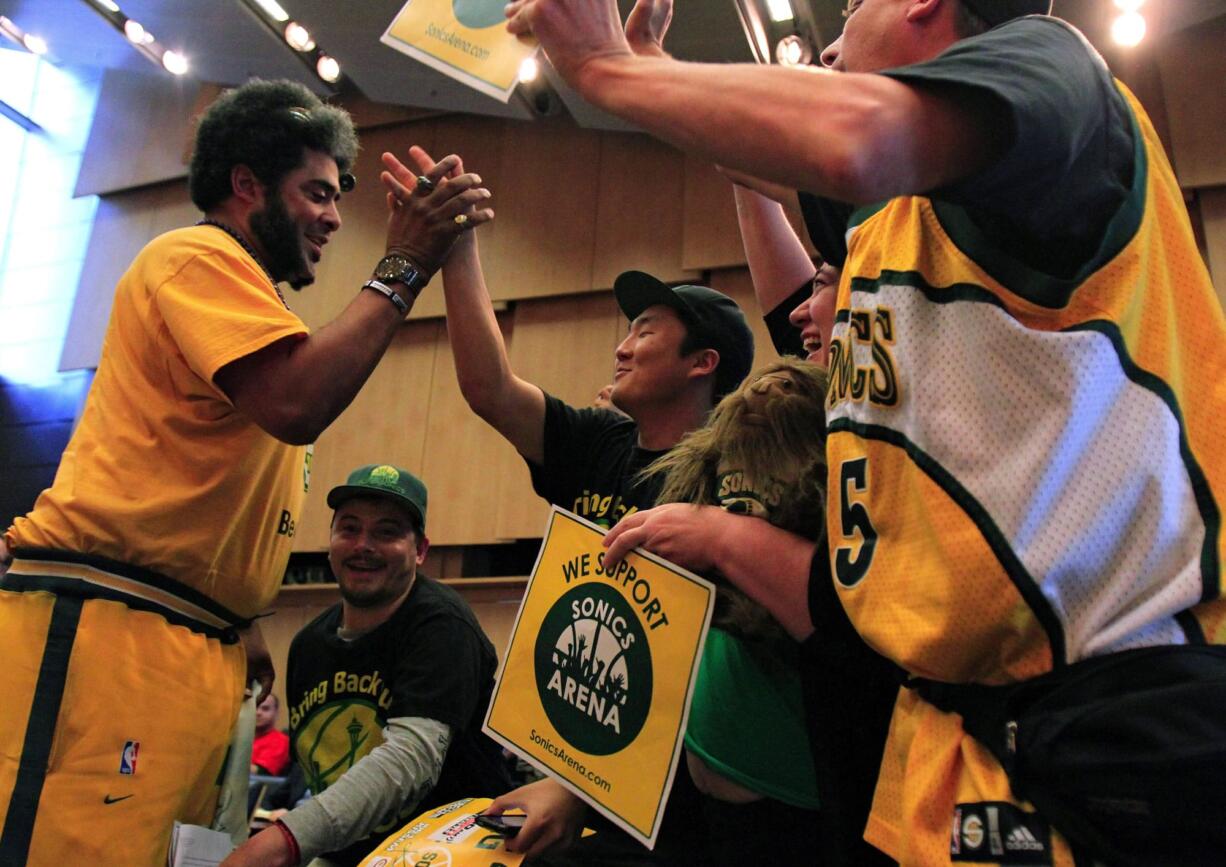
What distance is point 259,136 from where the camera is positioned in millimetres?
2012

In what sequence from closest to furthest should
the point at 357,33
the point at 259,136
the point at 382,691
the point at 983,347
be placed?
the point at 983,347 < the point at 259,136 < the point at 382,691 < the point at 357,33

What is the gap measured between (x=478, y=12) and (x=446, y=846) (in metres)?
1.27

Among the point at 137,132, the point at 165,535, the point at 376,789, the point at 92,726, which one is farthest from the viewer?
the point at 137,132

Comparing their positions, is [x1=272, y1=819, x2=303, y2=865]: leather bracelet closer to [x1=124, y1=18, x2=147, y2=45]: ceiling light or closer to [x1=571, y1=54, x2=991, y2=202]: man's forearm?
[x1=571, y1=54, x2=991, y2=202]: man's forearm

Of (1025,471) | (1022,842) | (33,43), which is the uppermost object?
(33,43)

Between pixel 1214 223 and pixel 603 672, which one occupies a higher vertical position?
pixel 1214 223

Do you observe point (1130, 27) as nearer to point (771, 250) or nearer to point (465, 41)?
point (771, 250)

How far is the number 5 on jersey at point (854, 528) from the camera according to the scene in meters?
0.93

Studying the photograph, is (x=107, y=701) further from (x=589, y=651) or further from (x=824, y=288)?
(x=824, y=288)

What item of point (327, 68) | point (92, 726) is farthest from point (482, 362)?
point (327, 68)

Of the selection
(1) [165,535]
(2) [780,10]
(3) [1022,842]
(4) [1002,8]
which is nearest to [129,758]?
(1) [165,535]

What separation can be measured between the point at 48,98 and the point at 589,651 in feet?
29.3

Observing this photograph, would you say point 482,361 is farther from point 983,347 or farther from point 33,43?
point 33,43

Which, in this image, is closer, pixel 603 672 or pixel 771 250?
pixel 603 672
